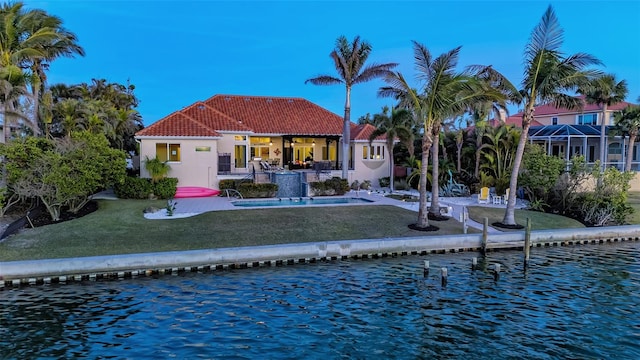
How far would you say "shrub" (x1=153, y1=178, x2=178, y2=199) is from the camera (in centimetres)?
2561

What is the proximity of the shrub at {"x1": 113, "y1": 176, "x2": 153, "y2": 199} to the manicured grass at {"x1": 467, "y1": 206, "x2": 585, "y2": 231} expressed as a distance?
691 inches

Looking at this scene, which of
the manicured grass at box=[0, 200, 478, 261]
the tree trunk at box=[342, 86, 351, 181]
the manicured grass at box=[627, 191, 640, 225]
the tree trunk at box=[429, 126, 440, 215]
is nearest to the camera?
the manicured grass at box=[0, 200, 478, 261]

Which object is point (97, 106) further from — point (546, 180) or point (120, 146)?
point (546, 180)

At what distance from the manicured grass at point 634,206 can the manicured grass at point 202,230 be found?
9.61 metres

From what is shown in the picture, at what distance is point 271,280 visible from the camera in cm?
1314

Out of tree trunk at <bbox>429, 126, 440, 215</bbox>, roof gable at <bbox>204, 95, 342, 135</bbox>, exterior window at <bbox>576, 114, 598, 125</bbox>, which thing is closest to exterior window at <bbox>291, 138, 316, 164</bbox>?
roof gable at <bbox>204, 95, 342, 135</bbox>

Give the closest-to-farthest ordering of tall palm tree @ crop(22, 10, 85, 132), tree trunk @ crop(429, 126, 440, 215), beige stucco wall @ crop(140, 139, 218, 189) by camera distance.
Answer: tree trunk @ crop(429, 126, 440, 215)
tall palm tree @ crop(22, 10, 85, 132)
beige stucco wall @ crop(140, 139, 218, 189)

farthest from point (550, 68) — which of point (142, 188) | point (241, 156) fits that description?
point (142, 188)

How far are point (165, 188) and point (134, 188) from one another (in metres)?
1.66

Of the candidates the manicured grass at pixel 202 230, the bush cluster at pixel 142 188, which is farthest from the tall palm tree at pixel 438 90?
the bush cluster at pixel 142 188

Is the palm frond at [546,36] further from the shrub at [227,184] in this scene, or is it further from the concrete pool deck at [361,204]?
the shrub at [227,184]

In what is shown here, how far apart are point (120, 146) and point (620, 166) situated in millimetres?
41173

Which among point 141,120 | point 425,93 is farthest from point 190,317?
point 141,120

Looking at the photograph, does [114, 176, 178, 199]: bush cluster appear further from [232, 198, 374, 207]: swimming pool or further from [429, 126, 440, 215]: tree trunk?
[429, 126, 440, 215]: tree trunk
